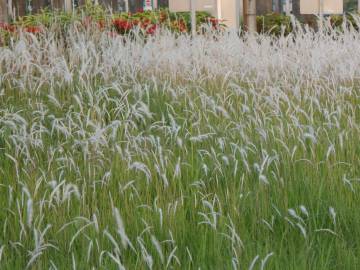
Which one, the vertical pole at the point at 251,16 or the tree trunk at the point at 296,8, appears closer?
the vertical pole at the point at 251,16

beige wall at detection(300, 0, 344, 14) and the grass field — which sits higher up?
beige wall at detection(300, 0, 344, 14)

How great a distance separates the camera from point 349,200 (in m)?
3.43

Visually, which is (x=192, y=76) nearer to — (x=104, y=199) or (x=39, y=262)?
(x=104, y=199)

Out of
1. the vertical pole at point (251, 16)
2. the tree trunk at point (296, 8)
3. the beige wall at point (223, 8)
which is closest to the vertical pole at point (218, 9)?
the beige wall at point (223, 8)

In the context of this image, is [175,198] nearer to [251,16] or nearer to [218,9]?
[251,16]

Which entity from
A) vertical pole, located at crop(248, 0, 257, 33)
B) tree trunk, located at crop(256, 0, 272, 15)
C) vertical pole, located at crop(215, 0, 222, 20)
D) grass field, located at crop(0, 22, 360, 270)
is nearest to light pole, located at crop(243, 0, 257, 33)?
vertical pole, located at crop(248, 0, 257, 33)

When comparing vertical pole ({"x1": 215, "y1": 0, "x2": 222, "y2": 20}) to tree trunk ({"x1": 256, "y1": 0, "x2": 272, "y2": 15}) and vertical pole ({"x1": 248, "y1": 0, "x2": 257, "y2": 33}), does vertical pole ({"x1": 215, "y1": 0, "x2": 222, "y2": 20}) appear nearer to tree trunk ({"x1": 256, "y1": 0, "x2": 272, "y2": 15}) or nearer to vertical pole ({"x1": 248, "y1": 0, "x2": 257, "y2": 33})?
tree trunk ({"x1": 256, "y1": 0, "x2": 272, "y2": 15})

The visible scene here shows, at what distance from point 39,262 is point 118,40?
165 inches

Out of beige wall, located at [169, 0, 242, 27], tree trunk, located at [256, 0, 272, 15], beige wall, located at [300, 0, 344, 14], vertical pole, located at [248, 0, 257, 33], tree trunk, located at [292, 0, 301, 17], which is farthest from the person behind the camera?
tree trunk, located at [292, 0, 301, 17]

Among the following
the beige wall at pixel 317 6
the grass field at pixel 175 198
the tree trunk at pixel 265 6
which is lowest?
the grass field at pixel 175 198

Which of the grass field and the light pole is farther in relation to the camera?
the light pole

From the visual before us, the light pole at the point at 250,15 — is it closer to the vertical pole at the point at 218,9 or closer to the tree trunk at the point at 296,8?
the vertical pole at the point at 218,9

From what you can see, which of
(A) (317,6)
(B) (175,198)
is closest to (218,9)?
(A) (317,6)

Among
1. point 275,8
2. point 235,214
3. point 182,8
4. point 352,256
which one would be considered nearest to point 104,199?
point 235,214
